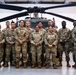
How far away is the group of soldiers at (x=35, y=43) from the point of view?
292 inches

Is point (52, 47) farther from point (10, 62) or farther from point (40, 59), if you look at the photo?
point (10, 62)

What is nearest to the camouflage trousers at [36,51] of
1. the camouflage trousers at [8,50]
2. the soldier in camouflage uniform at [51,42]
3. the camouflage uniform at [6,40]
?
the soldier in camouflage uniform at [51,42]

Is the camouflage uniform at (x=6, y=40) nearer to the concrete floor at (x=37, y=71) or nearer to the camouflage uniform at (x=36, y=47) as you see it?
the concrete floor at (x=37, y=71)

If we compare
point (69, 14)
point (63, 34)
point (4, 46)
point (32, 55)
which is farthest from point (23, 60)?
point (69, 14)

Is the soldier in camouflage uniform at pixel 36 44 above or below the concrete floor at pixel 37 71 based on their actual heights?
above

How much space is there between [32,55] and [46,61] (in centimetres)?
53

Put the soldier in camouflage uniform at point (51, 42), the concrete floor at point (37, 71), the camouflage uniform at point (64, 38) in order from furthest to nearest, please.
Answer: the camouflage uniform at point (64, 38) → the soldier in camouflage uniform at point (51, 42) → the concrete floor at point (37, 71)

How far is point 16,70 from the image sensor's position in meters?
7.28

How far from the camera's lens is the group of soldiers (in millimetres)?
7418

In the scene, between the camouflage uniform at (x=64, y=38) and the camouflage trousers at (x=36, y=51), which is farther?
the camouflage uniform at (x=64, y=38)

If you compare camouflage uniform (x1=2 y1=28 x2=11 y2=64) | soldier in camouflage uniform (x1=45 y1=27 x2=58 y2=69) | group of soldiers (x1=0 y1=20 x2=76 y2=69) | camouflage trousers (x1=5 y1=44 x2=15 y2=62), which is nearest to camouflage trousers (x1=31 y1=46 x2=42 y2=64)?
group of soldiers (x1=0 y1=20 x2=76 y2=69)

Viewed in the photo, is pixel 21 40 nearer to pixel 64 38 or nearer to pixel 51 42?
pixel 51 42

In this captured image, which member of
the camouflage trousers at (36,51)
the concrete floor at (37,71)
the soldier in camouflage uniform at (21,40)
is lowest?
the concrete floor at (37,71)

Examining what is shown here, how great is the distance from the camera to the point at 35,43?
7.39 m
